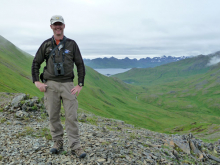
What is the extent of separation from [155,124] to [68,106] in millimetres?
160935

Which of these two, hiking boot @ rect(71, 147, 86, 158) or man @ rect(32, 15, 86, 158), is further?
hiking boot @ rect(71, 147, 86, 158)

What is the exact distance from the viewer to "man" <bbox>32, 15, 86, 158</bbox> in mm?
8531

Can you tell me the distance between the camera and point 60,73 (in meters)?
8.57

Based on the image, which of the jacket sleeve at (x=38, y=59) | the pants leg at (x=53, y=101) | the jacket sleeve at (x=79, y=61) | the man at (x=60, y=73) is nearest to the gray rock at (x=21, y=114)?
the pants leg at (x=53, y=101)

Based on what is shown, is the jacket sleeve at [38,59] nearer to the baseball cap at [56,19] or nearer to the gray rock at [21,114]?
the baseball cap at [56,19]

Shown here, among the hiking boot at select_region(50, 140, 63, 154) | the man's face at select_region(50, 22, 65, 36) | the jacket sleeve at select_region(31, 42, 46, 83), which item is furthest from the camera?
the hiking boot at select_region(50, 140, 63, 154)

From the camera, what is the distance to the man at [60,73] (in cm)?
853

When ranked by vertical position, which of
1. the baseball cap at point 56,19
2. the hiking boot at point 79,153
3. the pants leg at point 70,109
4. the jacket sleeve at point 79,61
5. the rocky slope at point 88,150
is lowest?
the rocky slope at point 88,150

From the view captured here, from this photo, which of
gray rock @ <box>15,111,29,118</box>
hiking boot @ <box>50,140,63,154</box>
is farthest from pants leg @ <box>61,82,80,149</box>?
gray rock @ <box>15,111,29,118</box>

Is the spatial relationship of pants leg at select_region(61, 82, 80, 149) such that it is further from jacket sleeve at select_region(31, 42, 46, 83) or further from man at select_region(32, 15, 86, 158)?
jacket sleeve at select_region(31, 42, 46, 83)

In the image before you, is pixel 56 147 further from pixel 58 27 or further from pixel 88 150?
pixel 58 27

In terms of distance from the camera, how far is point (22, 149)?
10.6 meters

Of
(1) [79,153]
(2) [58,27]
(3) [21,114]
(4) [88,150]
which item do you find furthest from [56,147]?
(3) [21,114]

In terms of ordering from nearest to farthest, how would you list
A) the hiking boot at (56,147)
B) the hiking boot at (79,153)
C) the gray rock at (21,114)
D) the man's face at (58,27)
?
the man's face at (58,27) → the hiking boot at (79,153) → the hiking boot at (56,147) → the gray rock at (21,114)
